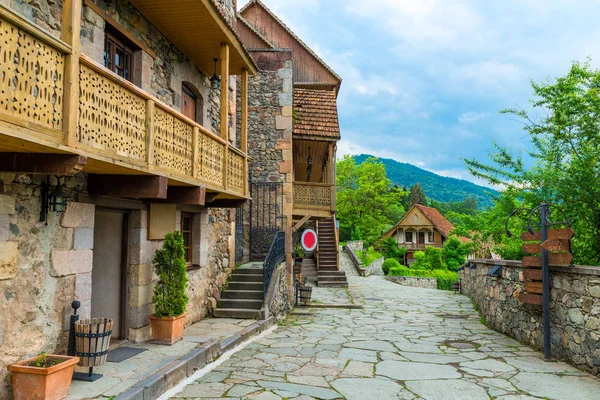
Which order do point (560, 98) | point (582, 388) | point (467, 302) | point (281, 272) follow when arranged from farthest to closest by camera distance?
1. point (467, 302)
2. point (281, 272)
3. point (560, 98)
4. point (582, 388)

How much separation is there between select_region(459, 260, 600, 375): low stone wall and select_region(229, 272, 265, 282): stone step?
5.49 meters

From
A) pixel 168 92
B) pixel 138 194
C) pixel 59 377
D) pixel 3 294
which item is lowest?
pixel 59 377

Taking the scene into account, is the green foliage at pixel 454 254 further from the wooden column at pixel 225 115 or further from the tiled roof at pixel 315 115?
the wooden column at pixel 225 115

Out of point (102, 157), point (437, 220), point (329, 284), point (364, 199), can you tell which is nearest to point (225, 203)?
point (102, 157)

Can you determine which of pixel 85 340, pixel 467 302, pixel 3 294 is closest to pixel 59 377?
pixel 85 340

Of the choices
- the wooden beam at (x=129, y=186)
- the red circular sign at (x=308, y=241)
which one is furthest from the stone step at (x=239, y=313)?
the wooden beam at (x=129, y=186)

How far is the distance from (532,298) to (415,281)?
21.7 m

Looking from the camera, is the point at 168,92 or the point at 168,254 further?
the point at 168,92

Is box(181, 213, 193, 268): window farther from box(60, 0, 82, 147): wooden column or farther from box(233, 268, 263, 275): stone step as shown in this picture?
box(60, 0, 82, 147): wooden column

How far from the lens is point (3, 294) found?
4355mm

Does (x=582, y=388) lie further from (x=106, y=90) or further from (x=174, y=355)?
(x=106, y=90)

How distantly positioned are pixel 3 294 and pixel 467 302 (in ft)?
45.8

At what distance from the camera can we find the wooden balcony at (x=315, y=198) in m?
13.8

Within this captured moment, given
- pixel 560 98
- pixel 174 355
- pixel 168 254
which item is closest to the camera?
pixel 174 355
